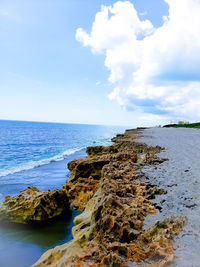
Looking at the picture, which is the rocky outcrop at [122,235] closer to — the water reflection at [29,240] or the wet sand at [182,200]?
the wet sand at [182,200]

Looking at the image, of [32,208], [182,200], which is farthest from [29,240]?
[182,200]

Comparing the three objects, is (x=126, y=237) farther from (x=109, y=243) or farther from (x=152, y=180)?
(x=152, y=180)

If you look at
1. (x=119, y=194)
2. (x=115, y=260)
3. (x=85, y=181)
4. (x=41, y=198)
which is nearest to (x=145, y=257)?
(x=115, y=260)

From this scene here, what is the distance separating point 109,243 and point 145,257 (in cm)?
55

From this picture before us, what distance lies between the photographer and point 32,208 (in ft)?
23.6

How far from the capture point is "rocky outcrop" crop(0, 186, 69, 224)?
23.5 feet

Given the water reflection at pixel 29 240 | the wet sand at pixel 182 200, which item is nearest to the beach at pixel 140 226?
the wet sand at pixel 182 200

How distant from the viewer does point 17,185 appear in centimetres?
1334

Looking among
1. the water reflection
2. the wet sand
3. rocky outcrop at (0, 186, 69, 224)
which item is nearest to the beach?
the wet sand

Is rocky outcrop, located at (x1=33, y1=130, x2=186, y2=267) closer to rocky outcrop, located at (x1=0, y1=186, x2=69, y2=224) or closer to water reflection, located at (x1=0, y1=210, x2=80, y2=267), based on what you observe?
water reflection, located at (x1=0, y1=210, x2=80, y2=267)

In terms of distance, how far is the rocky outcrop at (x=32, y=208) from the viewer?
23.5ft

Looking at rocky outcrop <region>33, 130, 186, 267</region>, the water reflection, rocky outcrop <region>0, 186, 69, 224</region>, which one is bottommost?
the water reflection

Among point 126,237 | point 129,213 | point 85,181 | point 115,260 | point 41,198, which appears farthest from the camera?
point 85,181

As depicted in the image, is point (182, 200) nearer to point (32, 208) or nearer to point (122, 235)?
point (122, 235)
